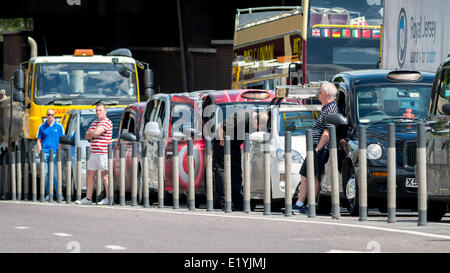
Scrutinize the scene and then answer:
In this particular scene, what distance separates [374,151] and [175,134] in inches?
162

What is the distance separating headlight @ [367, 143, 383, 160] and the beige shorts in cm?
641

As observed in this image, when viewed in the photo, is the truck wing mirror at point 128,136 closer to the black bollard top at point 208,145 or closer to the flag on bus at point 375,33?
the black bollard top at point 208,145

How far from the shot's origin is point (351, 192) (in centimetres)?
1662

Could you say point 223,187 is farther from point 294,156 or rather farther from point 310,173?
point 310,173

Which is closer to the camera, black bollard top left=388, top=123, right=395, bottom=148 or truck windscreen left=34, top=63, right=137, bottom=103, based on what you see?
black bollard top left=388, top=123, right=395, bottom=148

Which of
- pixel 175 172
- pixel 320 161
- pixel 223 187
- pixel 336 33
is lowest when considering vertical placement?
pixel 223 187

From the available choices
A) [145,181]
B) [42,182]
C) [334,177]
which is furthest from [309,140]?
[42,182]

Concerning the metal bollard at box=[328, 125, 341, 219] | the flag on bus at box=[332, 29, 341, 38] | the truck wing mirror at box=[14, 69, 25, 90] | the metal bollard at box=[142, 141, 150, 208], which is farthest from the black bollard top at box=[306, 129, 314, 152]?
the truck wing mirror at box=[14, 69, 25, 90]

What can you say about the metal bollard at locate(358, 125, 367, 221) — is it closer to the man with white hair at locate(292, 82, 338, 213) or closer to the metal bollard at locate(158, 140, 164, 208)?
the man with white hair at locate(292, 82, 338, 213)

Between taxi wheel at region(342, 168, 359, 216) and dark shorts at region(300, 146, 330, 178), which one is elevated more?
dark shorts at region(300, 146, 330, 178)

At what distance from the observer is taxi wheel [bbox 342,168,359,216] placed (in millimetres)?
16281

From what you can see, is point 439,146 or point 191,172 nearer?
point 439,146
